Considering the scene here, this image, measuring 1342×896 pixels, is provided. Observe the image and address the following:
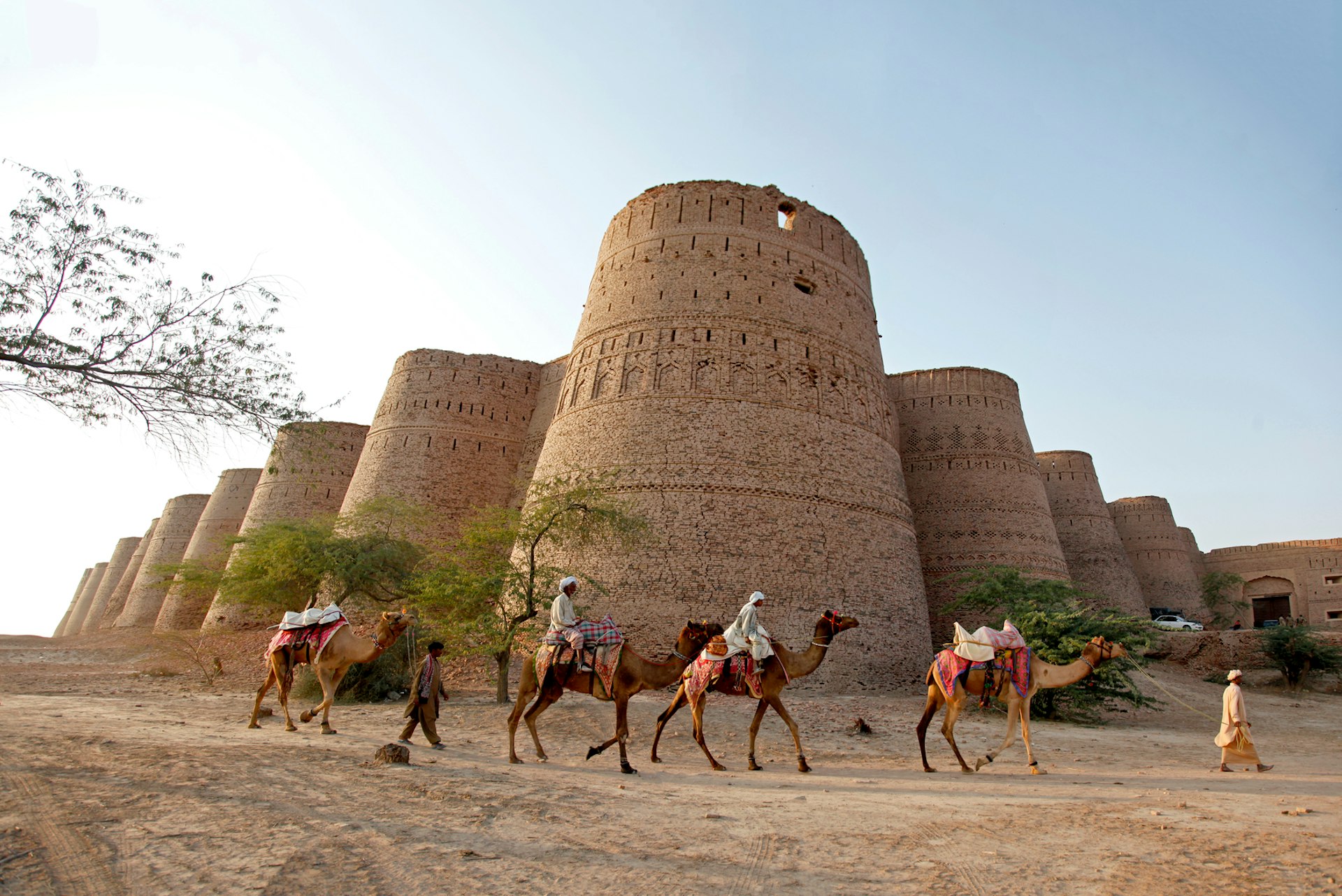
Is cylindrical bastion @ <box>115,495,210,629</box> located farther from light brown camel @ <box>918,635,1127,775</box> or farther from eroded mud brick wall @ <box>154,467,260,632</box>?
light brown camel @ <box>918,635,1127,775</box>

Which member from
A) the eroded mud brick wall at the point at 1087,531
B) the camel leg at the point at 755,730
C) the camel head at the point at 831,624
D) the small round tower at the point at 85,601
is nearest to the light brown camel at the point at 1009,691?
the camel head at the point at 831,624

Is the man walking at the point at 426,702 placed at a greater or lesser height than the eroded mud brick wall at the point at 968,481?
lesser

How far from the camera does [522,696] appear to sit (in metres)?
6.80

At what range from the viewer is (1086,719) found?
10547 millimetres

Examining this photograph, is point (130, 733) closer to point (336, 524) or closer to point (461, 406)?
point (336, 524)

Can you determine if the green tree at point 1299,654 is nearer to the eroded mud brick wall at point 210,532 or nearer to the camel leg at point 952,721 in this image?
the camel leg at point 952,721

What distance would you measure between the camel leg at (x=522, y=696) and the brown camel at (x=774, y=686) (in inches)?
49.9

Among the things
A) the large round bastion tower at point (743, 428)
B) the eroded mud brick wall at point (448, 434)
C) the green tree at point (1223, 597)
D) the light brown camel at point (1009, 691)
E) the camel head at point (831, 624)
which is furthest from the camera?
the green tree at point (1223, 597)

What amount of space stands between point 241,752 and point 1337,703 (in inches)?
703

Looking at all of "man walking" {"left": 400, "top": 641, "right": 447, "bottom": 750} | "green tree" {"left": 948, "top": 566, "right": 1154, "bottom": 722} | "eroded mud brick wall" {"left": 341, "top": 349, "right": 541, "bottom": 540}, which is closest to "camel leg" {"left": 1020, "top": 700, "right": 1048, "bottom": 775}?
"green tree" {"left": 948, "top": 566, "right": 1154, "bottom": 722}

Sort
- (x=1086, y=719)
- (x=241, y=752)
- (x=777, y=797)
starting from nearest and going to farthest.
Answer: (x=777, y=797), (x=241, y=752), (x=1086, y=719)

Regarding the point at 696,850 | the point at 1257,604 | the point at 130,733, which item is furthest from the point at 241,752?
the point at 1257,604

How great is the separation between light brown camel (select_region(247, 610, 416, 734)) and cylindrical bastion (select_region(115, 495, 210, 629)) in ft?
93.7

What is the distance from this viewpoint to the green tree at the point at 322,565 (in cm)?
1501
